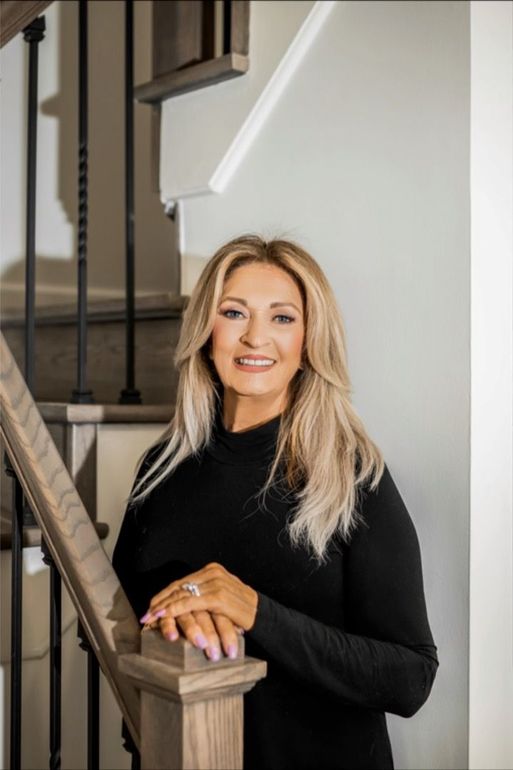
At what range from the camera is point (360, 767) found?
149 centimetres

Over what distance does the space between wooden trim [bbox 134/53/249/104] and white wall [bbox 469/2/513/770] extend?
1.89ft

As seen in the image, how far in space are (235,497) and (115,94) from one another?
1.82 m

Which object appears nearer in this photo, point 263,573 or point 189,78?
point 263,573

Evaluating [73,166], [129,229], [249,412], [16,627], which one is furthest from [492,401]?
[73,166]

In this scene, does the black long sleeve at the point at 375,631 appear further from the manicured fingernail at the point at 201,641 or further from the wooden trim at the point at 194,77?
the wooden trim at the point at 194,77

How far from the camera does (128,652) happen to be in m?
1.27

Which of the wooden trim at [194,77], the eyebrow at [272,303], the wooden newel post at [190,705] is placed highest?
the wooden trim at [194,77]

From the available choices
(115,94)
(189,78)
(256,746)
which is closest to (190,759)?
(256,746)

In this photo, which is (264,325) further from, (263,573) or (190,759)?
(190,759)

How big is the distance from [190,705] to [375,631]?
0.44 m

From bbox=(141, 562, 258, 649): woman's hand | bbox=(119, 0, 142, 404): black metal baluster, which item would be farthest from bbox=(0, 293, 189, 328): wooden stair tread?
bbox=(141, 562, 258, 649): woman's hand

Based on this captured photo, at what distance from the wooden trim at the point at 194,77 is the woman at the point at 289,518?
1.74 feet

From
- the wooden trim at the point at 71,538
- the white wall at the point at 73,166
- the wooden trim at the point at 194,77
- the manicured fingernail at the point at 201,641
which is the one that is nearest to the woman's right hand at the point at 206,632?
the manicured fingernail at the point at 201,641

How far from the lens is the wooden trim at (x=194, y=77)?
200cm
